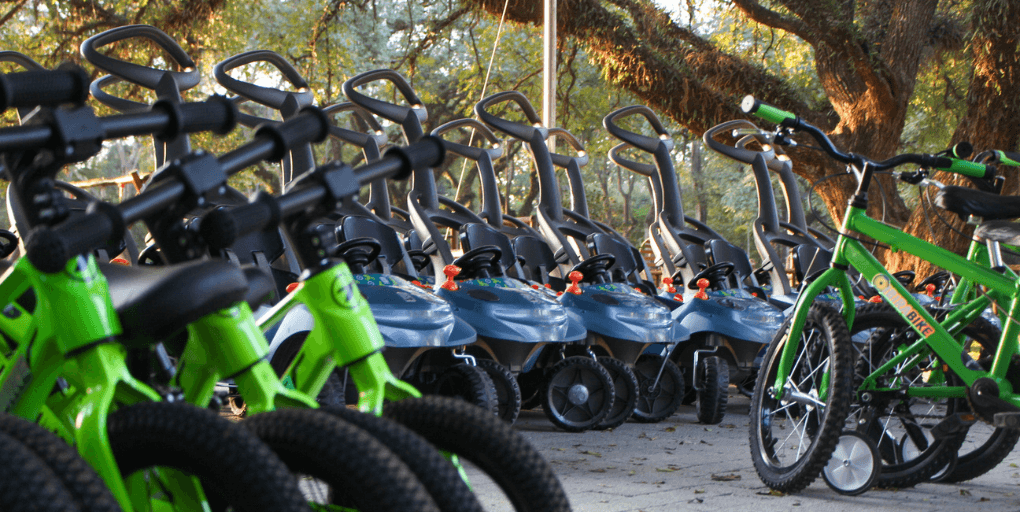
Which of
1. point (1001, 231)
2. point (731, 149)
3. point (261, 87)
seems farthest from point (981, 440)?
point (261, 87)

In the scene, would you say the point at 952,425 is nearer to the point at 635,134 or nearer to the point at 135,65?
the point at 635,134

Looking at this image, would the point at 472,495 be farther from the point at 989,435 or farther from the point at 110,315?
the point at 989,435

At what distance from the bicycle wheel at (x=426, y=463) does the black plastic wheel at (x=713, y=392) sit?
5.05 metres

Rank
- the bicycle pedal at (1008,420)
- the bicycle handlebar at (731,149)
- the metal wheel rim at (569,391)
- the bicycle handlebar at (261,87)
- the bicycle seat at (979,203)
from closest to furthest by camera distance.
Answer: the bicycle pedal at (1008,420), the bicycle seat at (979,203), the metal wheel rim at (569,391), the bicycle handlebar at (261,87), the bicycle handlebar at (731,149)

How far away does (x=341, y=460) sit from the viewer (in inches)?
61.8

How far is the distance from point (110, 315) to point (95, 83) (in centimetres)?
467

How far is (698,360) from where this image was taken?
687cm

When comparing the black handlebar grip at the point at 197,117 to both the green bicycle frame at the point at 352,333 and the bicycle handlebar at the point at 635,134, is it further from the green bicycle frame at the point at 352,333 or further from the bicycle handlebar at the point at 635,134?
the bicycle handlebar at the point at 635,134

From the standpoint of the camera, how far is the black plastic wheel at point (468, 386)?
4957 millimetres

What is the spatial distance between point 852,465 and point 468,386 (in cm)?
194

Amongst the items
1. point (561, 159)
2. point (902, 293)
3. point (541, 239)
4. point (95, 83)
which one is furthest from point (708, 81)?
point (902, 293)

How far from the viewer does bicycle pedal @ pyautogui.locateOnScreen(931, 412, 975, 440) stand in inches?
148

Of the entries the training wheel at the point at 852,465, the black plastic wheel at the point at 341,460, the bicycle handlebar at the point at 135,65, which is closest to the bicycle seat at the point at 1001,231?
the training wheel at the point at 852,465

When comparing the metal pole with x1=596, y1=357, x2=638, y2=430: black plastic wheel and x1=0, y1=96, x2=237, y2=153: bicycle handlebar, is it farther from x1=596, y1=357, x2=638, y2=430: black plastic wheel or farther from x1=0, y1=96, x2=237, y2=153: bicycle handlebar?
x1=0, y1=96, x2=237, y2=153: bicycle handlebar
